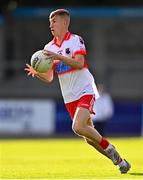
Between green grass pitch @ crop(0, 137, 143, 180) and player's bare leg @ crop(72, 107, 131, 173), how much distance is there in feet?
0.63

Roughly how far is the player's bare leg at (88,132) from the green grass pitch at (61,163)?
193mm

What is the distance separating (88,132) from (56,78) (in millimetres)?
25158

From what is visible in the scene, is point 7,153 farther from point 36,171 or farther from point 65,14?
point 65,14

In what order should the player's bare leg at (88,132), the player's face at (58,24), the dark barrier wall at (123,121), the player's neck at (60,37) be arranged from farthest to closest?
the dark barrier wall at (123,121) → the player's neck at (60,37) → the player's face at (58,24) → the player's bare leg at (88,132)

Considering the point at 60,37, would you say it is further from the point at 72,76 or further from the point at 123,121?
the point at 123,121

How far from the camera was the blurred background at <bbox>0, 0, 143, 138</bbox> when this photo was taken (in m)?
31.4

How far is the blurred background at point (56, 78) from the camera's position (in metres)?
31.4

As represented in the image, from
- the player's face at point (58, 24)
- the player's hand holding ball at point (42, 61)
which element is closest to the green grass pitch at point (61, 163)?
the player's hand holding ball at point (42, 61)

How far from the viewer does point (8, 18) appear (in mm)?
40500

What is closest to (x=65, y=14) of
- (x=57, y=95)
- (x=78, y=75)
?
(x=78, y=75)

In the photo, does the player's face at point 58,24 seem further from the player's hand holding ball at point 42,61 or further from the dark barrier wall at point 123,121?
the dark barrier wall at point 123,121

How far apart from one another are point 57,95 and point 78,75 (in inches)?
860

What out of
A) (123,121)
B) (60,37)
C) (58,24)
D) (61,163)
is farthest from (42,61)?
(123,121)

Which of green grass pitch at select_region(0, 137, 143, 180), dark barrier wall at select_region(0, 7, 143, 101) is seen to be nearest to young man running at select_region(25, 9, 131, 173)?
green grass pitch at select_region(0, 137, 143, 180)
